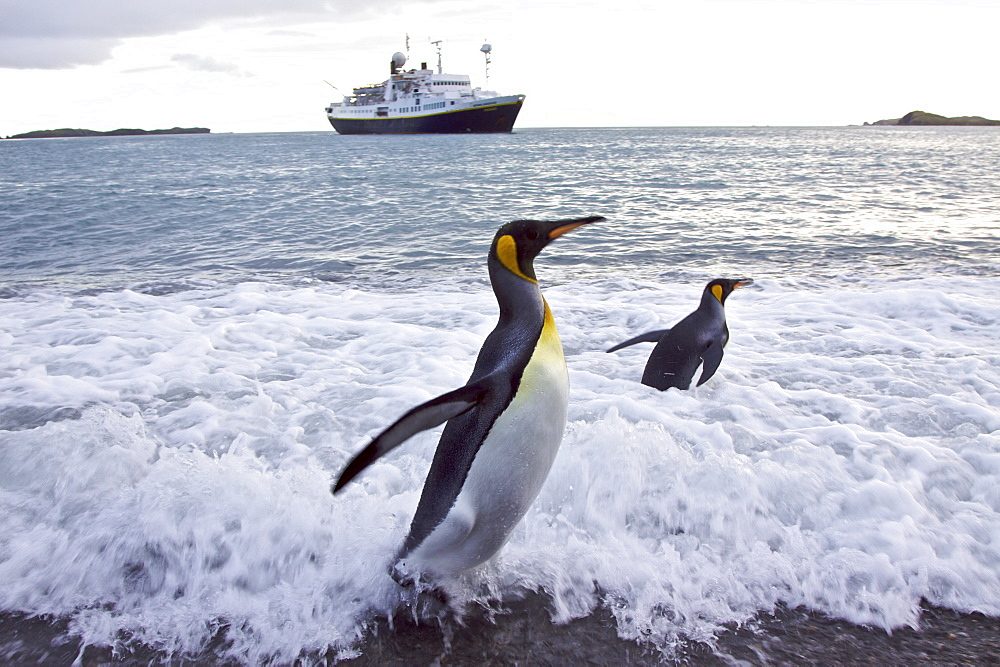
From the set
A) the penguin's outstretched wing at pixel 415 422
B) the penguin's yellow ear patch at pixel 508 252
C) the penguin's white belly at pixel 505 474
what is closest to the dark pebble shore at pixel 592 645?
the penguin's white belly at pixel 505 474

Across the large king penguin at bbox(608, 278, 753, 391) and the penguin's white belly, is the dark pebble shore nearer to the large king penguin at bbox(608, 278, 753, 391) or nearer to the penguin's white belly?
the penguin's white belly

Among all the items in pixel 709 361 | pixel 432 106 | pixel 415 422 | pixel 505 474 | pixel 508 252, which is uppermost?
pixel 432 106

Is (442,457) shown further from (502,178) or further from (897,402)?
(502,178)

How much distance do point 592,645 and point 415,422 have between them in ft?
2.60

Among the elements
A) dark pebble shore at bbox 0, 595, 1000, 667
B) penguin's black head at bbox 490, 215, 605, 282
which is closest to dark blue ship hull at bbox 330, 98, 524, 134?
penguin's black head at bbox 490, 215, 605, 282

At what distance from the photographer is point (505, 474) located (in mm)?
1839

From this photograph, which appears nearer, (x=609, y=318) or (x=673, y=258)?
(x=609, y=318)

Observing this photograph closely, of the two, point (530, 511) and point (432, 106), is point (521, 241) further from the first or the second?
point (432, 106)

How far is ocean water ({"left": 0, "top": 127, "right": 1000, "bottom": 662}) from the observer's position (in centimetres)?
189

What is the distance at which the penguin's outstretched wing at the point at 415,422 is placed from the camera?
145 cm

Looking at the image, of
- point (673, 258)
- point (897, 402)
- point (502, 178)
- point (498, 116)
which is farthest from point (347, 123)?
point (897, 402)

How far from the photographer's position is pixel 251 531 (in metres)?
2.15

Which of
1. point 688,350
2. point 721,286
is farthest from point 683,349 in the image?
point 721,286

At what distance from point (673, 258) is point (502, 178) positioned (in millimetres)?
11917
